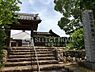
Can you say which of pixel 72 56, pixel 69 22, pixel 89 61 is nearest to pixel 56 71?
pixel 89 61

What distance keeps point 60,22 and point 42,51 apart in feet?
40.7

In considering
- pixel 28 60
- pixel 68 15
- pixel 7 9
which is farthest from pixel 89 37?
pixel 68 15

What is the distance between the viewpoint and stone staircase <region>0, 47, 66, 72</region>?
1031 centimetres

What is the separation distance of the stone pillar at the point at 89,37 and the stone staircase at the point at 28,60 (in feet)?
7.79

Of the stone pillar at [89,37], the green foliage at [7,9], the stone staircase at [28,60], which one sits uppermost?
the green foliage at [7,9]

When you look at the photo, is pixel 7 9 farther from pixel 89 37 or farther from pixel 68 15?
pixel 68 15

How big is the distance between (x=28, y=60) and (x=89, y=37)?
5.32 m

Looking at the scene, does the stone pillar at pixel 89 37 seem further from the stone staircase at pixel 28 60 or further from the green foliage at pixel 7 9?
the green foliage at pixel 7 9

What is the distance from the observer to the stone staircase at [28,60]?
10.3 m

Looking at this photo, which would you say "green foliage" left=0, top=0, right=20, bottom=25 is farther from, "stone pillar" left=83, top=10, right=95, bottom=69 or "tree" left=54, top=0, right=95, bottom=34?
"tree" left=54, top=0, right=95, bottom=34

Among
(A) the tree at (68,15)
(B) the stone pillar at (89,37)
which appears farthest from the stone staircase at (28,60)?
(A) the tree at (68,15)

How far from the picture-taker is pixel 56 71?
9.70 m

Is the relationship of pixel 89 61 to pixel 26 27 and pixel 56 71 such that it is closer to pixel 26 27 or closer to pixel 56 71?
pixel 56 71

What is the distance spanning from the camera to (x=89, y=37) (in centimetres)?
897
